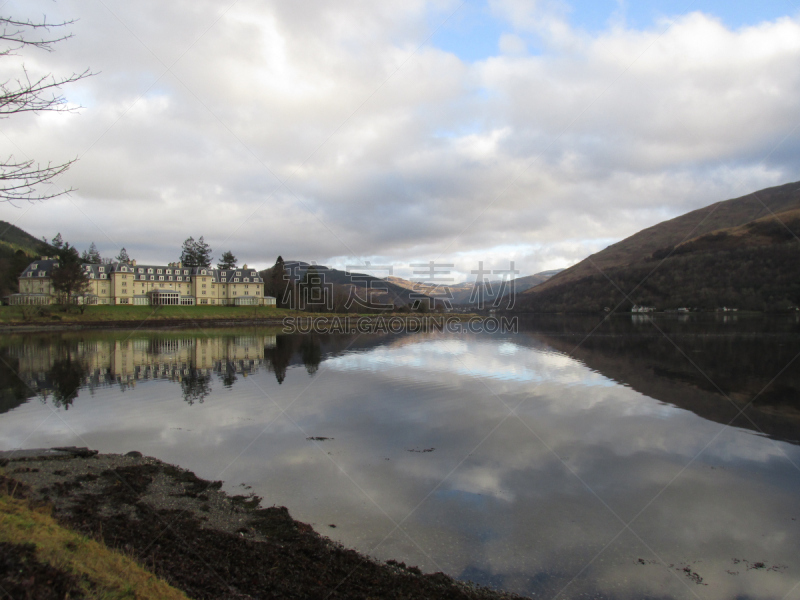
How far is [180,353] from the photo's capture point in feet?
124

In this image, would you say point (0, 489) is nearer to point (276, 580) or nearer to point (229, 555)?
point (229, 555)

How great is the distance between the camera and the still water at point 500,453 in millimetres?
7902

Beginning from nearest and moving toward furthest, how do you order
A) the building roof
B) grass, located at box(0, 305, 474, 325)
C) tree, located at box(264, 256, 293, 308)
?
grass, located at box(0, 305, 474, 325)
the building roof
tree, located at box(264, 256, 293, 308)

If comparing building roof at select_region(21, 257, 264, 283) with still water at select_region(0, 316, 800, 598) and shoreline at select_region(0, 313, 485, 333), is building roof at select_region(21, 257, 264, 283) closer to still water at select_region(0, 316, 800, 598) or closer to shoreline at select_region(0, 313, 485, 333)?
shoreline at select_region(0, 313, 485, 333)

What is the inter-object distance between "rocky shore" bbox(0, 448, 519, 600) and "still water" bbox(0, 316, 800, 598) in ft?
2.13

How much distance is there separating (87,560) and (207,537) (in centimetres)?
265

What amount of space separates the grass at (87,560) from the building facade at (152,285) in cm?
8659

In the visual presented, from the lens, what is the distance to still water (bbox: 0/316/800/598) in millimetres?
7902

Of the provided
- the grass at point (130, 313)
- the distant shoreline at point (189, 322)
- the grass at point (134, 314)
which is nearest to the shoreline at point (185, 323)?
the distant shoreline at point (189, 322)

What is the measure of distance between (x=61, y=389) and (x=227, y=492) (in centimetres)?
1762

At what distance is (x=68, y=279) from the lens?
229ft

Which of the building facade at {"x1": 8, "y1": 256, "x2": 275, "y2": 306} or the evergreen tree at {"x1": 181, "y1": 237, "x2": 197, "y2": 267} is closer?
the building facade at {"x1": 8, "y1": 256, "x2": 275, "y2": 306}

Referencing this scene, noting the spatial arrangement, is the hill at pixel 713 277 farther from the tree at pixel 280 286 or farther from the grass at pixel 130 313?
the grass at pixel 130 313

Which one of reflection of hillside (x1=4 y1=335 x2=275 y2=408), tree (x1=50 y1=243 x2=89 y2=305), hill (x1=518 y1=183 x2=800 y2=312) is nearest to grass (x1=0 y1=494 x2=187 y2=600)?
reflection of hillside (x1=4 y1=335 x2=275 y2=408)
